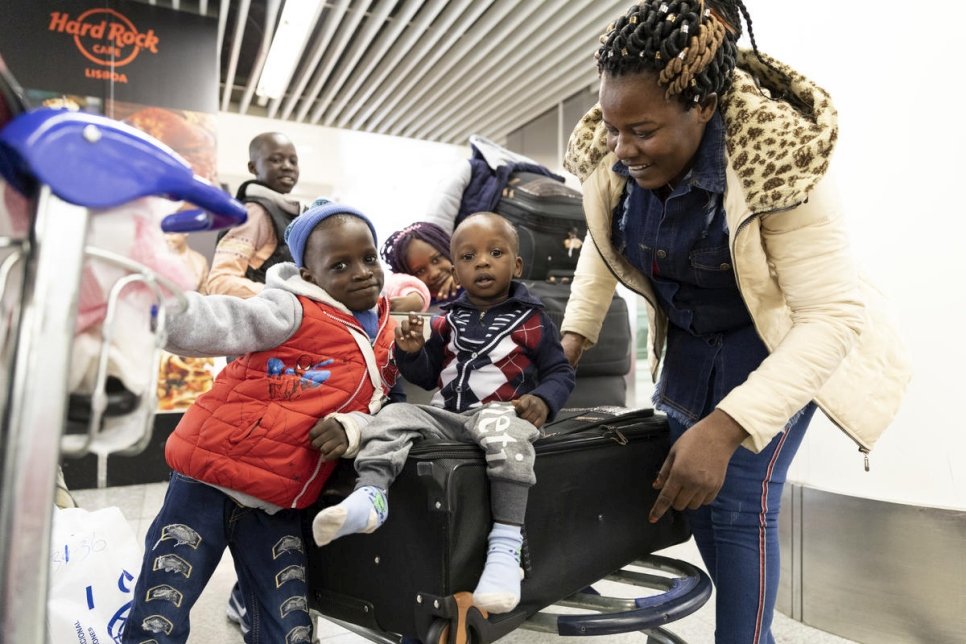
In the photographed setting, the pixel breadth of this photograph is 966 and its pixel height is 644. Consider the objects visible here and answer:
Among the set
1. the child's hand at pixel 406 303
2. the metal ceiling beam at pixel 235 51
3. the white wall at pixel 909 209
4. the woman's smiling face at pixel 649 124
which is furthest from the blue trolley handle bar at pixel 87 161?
the metal ceiling beam at pixel 235 51

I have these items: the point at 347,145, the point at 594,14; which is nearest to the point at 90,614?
the point at 594,14

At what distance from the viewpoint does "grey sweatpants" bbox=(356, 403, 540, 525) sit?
40.8 inches

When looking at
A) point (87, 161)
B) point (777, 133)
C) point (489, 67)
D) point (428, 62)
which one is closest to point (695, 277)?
point (777, 133)

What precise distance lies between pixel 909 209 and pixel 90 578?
2357mm

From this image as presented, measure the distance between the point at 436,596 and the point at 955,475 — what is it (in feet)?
5.43

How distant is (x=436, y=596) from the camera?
974mm

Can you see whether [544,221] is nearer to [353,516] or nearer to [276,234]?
[276,234]

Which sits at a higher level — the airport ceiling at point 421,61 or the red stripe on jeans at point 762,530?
the airport ceiling at point 421,61

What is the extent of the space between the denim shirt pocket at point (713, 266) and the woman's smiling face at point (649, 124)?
16 centimetres

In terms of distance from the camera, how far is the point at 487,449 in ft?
3.46

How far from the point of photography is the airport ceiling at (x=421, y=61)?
234 inches

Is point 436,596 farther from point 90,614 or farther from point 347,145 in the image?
point 347,145

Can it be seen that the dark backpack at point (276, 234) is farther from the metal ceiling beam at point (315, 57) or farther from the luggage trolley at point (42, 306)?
the metal ceiling beam at point (315, 57)

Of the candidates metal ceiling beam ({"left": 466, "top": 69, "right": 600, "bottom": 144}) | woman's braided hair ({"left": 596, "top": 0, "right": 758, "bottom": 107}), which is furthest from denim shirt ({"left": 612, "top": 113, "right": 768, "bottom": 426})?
metal ceiling beam ({"left": 466, "top": 69, "right": 600, "bottom": 144})
